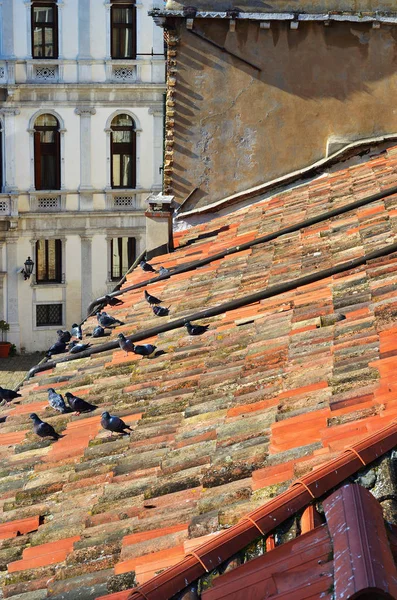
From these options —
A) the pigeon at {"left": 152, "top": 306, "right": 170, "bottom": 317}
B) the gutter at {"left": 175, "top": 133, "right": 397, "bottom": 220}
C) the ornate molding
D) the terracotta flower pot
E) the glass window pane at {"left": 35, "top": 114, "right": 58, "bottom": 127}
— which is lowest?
the terracotta flower pot

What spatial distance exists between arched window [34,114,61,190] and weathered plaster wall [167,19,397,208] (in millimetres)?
13810

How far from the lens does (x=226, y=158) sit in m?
11.9

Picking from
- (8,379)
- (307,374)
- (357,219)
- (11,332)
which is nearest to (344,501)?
(307,374)

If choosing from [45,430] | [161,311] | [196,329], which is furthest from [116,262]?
[45,430]

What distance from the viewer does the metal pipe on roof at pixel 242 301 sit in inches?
306

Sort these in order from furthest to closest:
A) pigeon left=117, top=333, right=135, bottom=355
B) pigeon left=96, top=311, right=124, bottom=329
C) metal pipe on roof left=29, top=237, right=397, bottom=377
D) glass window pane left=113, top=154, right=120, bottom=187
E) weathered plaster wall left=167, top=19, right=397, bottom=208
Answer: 1. glass window pane left=113, top=154, right=120, bottom=187
2. weathered plaster wall left=167, top=19, right=397, bottom=208
3. pigeon left=96, top=311, right=124, bottom=329
4. pigeon left=117, top=333, right=135, bottom=355
5. metal pipe on roof left=29, top=237, right=397, bottom=377

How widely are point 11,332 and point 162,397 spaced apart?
18857 millimetres

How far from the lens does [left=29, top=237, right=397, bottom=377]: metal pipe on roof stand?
778cm

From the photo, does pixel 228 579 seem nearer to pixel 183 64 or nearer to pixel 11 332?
pixel 183 64

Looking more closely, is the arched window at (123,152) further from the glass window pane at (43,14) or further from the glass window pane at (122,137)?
the glass window pane at (43,14)

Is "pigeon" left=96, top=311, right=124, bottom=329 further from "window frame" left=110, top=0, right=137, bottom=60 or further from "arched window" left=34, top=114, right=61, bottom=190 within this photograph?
"window frame" left=110, top=0, right=137, bottom=60

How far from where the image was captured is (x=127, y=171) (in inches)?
1008

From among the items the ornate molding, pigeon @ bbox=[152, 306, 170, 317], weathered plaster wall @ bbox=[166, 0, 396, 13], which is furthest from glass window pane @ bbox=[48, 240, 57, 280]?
pigeon @ bbox=[152, 306, 170, 317]

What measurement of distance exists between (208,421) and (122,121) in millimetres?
→ 19999
